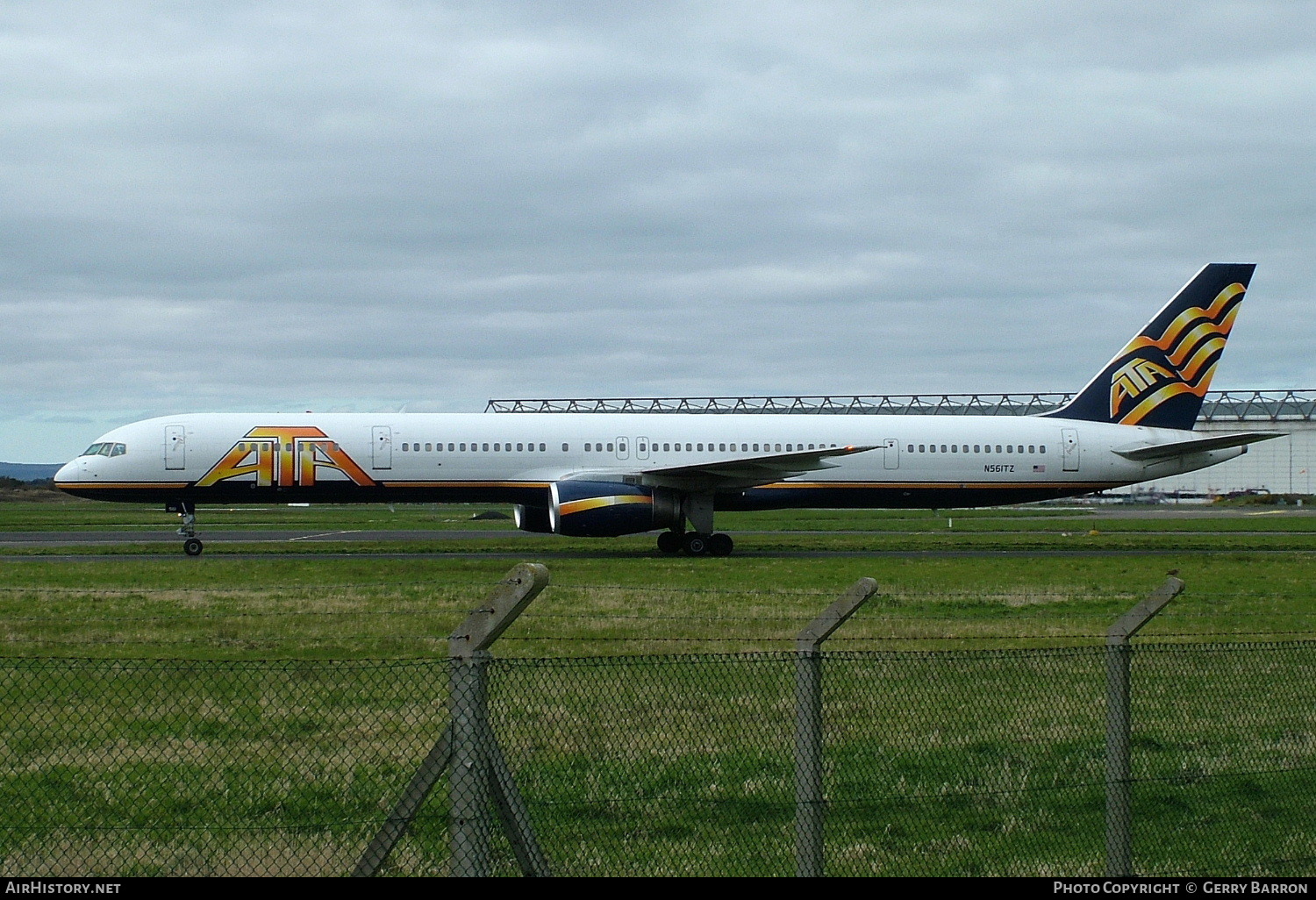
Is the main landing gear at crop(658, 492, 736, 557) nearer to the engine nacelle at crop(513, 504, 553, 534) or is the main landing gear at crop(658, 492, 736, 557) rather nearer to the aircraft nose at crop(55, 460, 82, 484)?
the engine nacelle at crop(513, 504, 553, 534)

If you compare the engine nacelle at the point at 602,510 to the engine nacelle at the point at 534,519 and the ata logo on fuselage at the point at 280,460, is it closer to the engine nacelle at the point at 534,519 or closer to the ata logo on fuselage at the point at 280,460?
the engine nacelle at the point at 534,519

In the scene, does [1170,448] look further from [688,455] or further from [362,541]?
[362,541]

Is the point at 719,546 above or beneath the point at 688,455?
beneath

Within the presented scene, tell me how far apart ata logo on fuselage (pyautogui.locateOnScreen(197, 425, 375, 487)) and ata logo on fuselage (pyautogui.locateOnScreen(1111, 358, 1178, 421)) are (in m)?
21.8

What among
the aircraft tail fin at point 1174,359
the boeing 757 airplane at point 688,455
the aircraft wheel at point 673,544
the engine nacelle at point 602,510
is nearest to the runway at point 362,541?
the aircraft wheel at point 673,544

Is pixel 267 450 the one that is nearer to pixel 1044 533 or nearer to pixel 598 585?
pixel 598 585

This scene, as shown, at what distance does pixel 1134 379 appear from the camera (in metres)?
39.1

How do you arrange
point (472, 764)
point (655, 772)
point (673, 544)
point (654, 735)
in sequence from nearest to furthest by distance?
point (472, 764) < point (655, 772) < point (654, 735) < point (673, 544)

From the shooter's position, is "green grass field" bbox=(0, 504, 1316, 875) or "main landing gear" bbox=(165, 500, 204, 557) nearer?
"green grass field" bbox=(0, 504, 1316, 875)

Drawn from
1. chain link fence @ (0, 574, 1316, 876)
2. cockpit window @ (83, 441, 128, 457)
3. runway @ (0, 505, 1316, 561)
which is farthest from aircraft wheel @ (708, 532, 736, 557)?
chain link fence @ (0, 574, 1316, 876)

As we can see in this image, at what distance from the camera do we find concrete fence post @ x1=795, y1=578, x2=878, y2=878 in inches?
258

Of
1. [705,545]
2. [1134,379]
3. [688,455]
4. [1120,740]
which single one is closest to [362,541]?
[688,455]

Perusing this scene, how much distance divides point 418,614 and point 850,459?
2062 centimetres

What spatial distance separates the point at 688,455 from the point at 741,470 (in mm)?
2893
